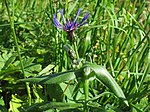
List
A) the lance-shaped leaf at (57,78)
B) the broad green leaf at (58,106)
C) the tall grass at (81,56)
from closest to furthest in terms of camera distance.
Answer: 1. the lance-shaped leaf at (57,78)
2. the broad green leaf at (58,106)
3. the tall grass at (81,56)

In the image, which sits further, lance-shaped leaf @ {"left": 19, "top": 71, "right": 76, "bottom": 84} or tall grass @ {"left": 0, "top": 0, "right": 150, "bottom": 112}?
tall grass @ {"left": 0, "top": 0, "right": 150, "bottom": 112}

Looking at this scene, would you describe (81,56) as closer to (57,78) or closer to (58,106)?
(58,106)

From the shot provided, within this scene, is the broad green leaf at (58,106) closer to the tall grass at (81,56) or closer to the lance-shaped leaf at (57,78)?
the tall grass at (81,56)

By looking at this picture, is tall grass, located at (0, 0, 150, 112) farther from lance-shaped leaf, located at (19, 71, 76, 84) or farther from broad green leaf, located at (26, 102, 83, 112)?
lance-shaped leaf, located at (19, 71, 76, 84)

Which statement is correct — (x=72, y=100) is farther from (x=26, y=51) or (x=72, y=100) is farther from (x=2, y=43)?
(x=2, y=43)

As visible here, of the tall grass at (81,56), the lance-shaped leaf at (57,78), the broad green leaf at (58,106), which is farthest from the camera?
the tall grass at (81,56)

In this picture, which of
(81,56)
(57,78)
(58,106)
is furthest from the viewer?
(81,56)

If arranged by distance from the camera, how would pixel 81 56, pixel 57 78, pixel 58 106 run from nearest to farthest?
pixel 57 78, pixel 58 106, pixel 81 56

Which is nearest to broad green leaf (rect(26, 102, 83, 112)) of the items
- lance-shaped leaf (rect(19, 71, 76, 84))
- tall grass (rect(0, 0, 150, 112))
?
tall grass (rect(0, 0, 150, 112))

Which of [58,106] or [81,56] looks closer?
[58,106]

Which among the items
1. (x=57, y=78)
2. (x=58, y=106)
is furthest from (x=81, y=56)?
(x=57, y=78)

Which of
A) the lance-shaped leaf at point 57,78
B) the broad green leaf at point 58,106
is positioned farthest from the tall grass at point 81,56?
the lance-shaped leaf at point 57,78

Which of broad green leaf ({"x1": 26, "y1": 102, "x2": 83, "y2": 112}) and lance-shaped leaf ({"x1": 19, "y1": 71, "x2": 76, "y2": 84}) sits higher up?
lance-shaped leaf ({"x1": 19, "y1": 71, "x2": 76, "y2": 84})
